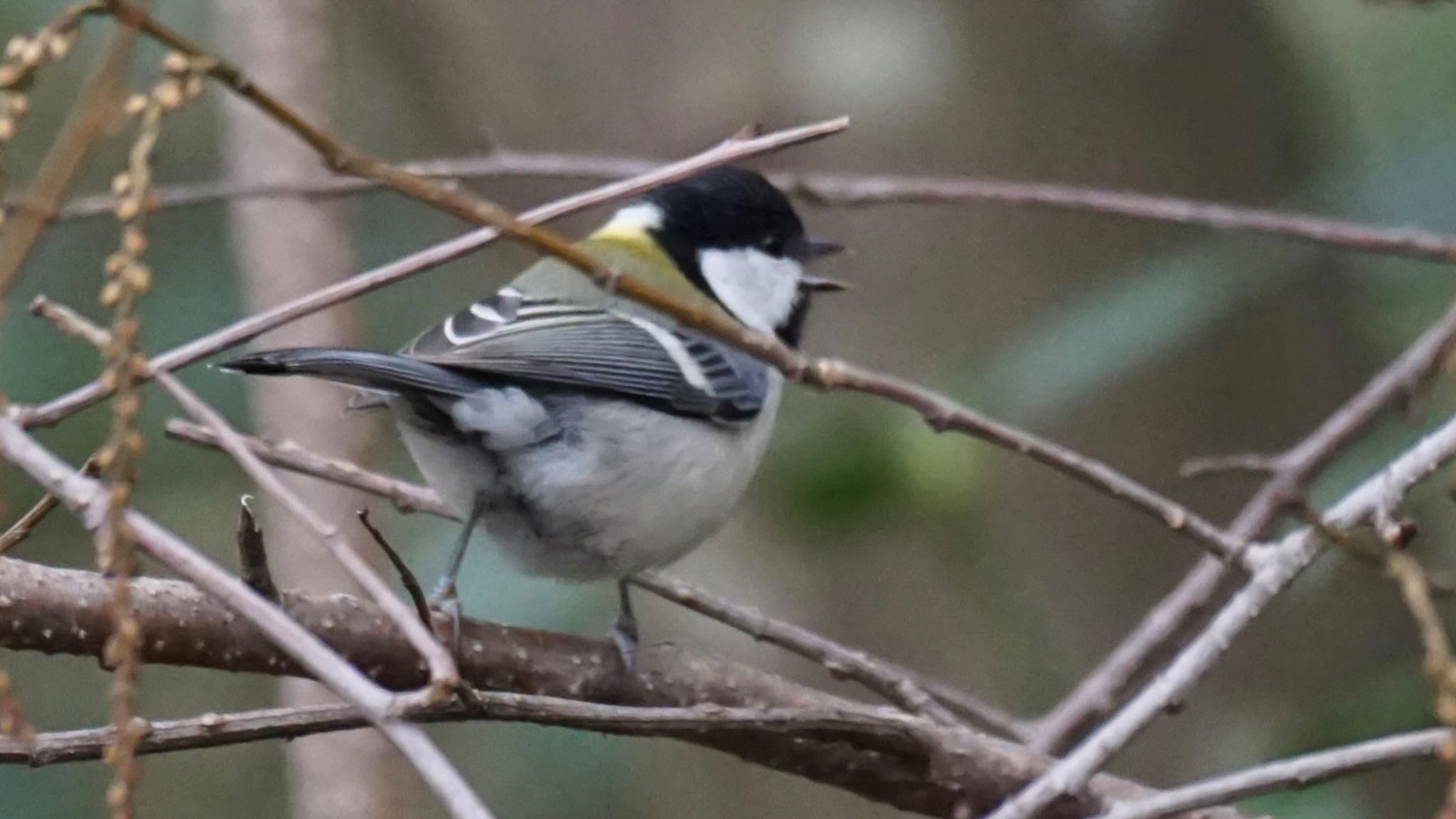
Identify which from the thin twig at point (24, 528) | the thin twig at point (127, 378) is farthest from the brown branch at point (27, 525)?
the thin twig at point (127, 378)

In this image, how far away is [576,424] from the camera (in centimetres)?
171

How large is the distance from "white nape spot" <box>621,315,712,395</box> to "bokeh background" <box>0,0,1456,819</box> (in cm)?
23

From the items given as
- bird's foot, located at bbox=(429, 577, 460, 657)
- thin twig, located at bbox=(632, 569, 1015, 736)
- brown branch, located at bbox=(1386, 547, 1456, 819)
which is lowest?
brown branch, located at bbox=(1386, 547, 1456, 819)

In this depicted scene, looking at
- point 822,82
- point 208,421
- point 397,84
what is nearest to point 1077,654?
point 822,82

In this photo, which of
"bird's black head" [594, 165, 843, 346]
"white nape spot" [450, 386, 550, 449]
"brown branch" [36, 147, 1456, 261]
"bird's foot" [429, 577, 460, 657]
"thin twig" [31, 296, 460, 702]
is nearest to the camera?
"thin twig" [31, 296, 460, 702]

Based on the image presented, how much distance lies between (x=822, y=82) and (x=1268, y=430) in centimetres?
81

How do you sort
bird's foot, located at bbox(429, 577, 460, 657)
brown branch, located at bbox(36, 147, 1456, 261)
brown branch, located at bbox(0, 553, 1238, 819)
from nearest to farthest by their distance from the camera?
1. brown branch, located at bbox(0, 553, 1238, 819)
2. bird's foot, located at bbox(429, 577, 460, 657)
3. brown branch, located at bbox(36, 147, 1456, 261)

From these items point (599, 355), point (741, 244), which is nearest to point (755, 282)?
point (741, 244)

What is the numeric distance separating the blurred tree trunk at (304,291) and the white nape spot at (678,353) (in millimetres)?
382

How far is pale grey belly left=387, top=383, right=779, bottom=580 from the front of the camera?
1660mm

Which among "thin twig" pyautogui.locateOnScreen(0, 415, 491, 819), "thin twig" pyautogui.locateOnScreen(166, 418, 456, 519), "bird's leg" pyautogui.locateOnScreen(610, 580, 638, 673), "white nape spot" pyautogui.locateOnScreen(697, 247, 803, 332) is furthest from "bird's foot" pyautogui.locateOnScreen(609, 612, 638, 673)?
"white nape spot" pyautogui.locateOnScreen(697, 247, 803, 332)

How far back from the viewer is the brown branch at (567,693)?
0.94 m

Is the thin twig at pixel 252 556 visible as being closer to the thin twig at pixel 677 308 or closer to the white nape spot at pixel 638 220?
the thin twig at pixel 677 308

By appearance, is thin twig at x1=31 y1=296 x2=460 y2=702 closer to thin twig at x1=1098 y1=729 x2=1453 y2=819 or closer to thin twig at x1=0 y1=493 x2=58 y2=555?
thin twig at x1=0 y1=493 x2=58 y2=555
